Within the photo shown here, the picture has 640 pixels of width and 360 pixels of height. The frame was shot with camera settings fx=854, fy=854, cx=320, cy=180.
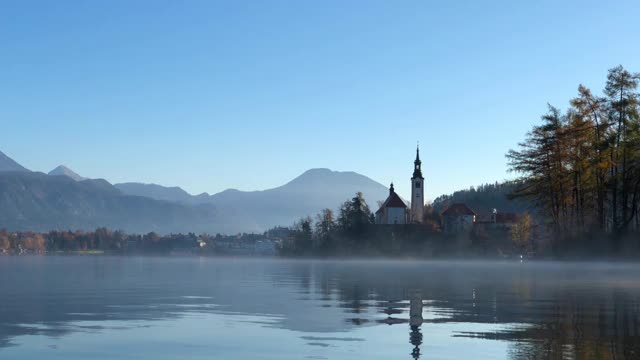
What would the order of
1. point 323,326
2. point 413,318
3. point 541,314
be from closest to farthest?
point 323,326, point 413,318, point 541,314

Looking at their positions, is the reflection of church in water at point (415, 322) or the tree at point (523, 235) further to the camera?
the tree at point (523, 235)

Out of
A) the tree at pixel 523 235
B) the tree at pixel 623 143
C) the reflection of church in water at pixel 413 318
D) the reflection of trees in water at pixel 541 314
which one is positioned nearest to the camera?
the reflection of trees in water at pixel 541 314

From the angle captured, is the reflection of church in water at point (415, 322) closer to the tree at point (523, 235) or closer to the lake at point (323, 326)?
the lake at point (323, 326)

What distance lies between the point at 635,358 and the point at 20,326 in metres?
17.9

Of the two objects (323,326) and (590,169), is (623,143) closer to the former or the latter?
(590,169)

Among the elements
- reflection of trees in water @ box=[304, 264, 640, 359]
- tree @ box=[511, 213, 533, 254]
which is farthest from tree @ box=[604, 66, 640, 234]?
tree @ box=[511, 213, 533, 254]

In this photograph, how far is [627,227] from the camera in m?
94.8

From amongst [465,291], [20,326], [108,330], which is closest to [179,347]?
[108,330]

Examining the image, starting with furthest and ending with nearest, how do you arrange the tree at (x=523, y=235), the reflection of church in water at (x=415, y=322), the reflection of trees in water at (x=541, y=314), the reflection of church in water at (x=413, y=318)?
the tree at (x=523, y=235) < the reflection of church in water at (x=413, y=318) < the reflection of church in water at (x=415, y=322) < the reflection of trees in water at (x=541, y=314)

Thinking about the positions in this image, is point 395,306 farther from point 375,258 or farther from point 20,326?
point 375,258

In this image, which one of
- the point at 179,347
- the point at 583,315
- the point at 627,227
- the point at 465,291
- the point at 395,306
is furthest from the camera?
the point at 627,227

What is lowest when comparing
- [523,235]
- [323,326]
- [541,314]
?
[323,326]

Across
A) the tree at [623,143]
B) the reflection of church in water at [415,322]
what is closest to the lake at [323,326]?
the reflection of church in water at [415,322]

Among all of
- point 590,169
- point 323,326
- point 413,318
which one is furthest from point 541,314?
point 590,169
